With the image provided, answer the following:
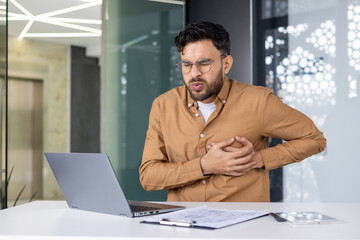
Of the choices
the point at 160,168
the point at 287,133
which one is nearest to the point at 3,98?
the point at 160,168

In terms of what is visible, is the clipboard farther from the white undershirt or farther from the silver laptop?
the white undershirt

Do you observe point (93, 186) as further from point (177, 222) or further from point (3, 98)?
point (3, 98)

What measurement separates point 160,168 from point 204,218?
0.82 metres

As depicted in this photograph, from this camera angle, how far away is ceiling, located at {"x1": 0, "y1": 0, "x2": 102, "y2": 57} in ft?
13.1

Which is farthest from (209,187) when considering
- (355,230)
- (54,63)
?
(54,63)

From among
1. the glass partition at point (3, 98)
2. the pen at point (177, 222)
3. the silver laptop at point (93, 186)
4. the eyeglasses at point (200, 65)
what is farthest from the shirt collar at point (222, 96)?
the glass partition at point (3, 98)

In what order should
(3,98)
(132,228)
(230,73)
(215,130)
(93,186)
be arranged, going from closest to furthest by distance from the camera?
(132,228) < (93,186) < (215,130) < (3,98) < (230,73)

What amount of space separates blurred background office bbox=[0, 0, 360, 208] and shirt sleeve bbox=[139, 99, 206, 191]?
50.9 inches

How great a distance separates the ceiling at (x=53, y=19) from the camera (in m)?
4.00

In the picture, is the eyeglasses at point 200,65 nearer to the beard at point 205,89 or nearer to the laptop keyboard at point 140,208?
the beard at point 205,89

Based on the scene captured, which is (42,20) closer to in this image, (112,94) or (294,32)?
(112,94)

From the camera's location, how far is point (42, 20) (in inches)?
168

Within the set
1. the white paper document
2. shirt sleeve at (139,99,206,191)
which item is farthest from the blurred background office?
the white paper document

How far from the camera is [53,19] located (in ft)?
14.4
